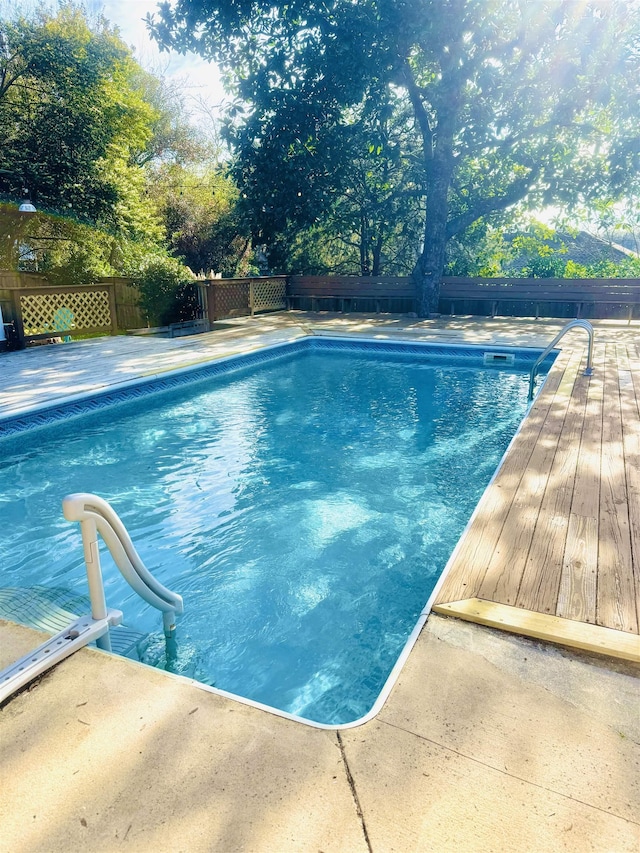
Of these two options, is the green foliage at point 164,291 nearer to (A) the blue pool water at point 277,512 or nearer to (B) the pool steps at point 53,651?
(A) the blue pool water at point 277,512

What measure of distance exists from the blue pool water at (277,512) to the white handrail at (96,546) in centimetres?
62

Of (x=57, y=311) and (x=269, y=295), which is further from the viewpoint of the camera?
(x=269, y=295)

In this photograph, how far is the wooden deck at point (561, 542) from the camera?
7.03ft

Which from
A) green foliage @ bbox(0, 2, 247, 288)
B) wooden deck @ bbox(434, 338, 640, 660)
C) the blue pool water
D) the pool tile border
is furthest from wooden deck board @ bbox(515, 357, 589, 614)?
green foliage @ bbox(0, 2, 247, 288)

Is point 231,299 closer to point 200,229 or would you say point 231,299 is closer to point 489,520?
point 200,229

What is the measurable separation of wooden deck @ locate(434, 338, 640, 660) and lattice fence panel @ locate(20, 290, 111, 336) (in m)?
7.47

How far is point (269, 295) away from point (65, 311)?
5.27 m

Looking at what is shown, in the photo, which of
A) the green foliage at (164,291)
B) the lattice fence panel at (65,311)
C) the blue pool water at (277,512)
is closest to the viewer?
the blue pool water at (277,512)

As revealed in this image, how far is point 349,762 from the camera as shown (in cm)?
152

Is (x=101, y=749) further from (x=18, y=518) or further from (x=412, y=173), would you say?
(x=412, y=173)

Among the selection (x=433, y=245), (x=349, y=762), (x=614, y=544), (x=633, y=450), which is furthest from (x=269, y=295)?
(x=349, y=762)

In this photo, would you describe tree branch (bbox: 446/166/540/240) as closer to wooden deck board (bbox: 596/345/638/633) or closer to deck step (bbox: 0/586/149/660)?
wooden deck board (bbox: 596/345/638/633)

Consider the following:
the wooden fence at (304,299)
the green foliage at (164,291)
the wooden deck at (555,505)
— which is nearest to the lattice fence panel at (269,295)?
the wooden fence at (304,299)

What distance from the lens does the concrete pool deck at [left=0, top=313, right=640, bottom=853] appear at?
4.36 feet
